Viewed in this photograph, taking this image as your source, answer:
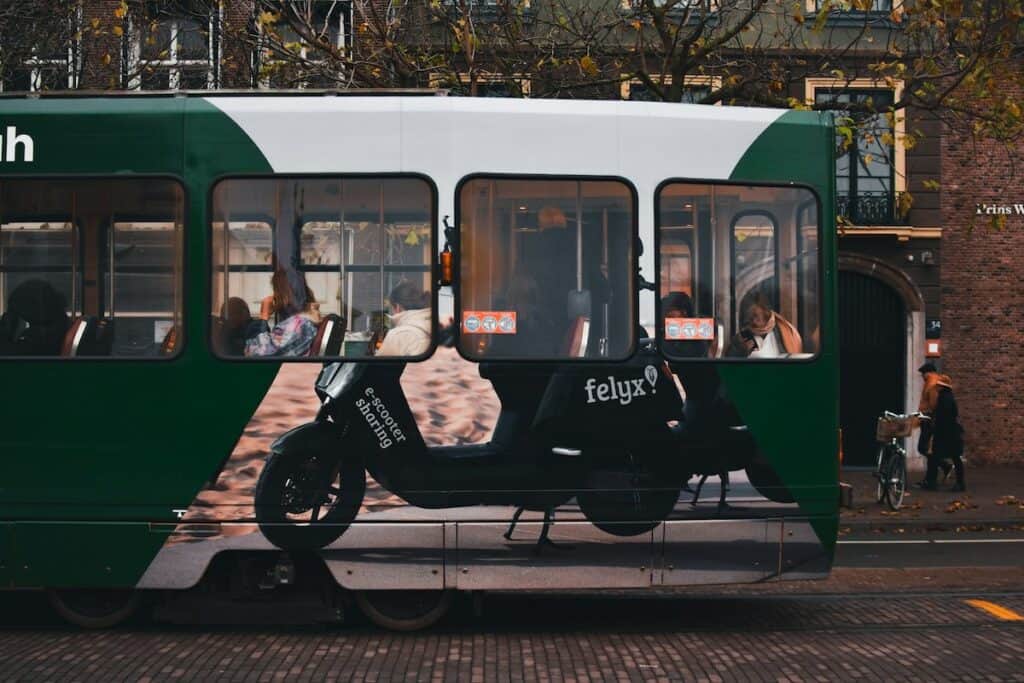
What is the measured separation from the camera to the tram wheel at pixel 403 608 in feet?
24.8

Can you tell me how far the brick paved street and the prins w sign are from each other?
286 cm

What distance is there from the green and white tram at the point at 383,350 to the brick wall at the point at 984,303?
16.2m

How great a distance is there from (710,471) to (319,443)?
91.0 inches

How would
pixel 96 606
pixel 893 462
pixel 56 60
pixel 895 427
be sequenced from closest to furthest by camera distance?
pixel 96 606
pixel 893 462
pixel 895 427
pixel 56 60

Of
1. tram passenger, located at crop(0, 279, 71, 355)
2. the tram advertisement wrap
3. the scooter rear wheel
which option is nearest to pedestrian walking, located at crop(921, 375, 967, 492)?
the scooter rear wheel

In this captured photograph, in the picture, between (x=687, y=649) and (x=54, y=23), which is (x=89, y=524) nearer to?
(x=687, y=649)

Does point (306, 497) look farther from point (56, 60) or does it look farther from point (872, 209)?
point (872, 209)

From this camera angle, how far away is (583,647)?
725 centimetres

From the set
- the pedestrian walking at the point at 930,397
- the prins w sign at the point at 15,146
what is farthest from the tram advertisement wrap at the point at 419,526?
the pedestrian walking at the point at 930,397

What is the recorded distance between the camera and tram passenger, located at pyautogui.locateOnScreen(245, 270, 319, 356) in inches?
282

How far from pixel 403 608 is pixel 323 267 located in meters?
2.16

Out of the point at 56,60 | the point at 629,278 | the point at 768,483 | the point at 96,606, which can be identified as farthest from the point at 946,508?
the point at 56,60

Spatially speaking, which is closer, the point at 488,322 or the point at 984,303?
the point at 488,322

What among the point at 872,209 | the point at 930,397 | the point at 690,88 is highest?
the point at 690,88
